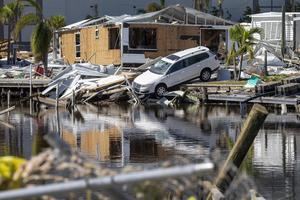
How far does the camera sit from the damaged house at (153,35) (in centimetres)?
4628

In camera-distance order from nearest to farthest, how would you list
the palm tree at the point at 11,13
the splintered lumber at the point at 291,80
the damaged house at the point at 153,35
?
the splintered lumber at the point at 291,80 → the damaged house at the point at 153,35 → the palm tree at the point at 11,13

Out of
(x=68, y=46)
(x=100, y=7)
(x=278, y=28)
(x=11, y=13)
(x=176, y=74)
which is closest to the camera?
(x=176, y=74)

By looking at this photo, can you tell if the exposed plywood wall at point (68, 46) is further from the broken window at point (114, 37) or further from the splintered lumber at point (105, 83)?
the splintered lumber at point (105, 83)

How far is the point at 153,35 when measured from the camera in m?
47.0

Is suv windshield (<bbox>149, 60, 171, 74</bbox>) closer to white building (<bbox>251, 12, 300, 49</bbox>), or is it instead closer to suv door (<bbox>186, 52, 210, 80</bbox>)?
suv door (<bbox>186, 52, 210, 80</bbox>)

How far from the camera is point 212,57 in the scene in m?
40.1

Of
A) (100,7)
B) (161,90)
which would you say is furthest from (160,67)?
(100,7)

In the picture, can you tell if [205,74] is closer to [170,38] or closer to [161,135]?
[170,38]

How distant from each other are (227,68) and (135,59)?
6.52 metres

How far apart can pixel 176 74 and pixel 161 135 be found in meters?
14.3

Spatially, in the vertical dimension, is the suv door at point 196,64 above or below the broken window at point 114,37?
below

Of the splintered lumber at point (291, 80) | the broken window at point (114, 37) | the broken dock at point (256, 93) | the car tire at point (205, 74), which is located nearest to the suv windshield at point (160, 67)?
the car tire at point (205, 74)

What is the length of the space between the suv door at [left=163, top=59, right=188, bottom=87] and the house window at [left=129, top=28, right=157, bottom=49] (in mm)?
7571

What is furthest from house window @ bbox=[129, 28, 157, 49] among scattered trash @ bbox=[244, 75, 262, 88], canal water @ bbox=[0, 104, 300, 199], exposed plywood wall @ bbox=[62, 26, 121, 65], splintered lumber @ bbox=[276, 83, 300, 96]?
splintered lumber @ bbox=[276, 83, 300, 96]
